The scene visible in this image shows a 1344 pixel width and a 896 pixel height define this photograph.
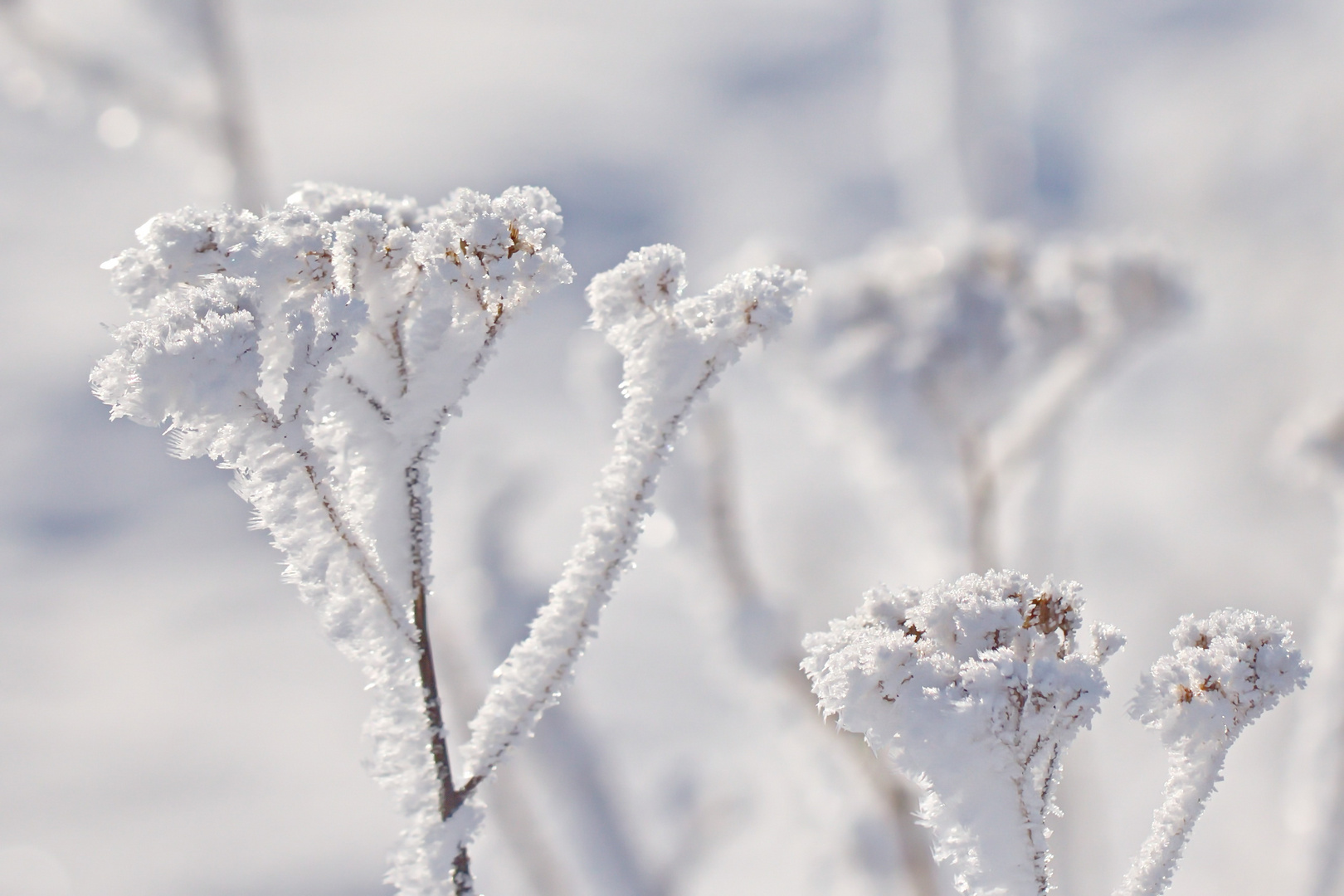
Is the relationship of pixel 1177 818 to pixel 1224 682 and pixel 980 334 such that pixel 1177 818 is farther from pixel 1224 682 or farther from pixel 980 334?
pixel 980 334

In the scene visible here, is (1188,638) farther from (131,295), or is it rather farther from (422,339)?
(131,295)

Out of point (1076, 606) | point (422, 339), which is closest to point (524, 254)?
point (422, 339)

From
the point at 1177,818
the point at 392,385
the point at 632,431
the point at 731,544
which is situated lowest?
the point at 1177,818

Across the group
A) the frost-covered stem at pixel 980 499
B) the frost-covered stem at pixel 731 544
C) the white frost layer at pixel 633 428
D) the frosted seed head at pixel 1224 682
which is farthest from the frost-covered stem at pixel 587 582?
the frost-covered stem at pixel 980 499

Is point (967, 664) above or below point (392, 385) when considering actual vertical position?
below

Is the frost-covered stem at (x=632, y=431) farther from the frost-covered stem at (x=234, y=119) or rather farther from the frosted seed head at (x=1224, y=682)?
the frost-covered stem at (x=234, y=119)

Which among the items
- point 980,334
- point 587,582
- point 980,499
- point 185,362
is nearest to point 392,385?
point 185,362

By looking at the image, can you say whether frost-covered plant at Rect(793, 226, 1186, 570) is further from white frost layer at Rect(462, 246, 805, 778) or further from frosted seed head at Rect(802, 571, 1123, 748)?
white frost layer at Rect(462, 246, 805, 778)
